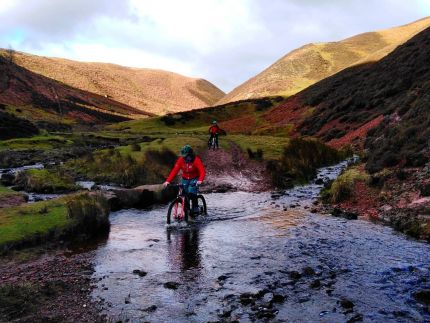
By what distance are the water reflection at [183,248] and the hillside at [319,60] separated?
4767 inches

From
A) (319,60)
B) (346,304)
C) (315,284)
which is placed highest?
(319,60)

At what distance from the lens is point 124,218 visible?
21.2m

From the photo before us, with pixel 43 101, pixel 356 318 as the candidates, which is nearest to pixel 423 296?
pixel 356 318

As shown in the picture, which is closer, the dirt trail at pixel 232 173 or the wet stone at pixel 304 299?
the wet stone at pixel 304 299

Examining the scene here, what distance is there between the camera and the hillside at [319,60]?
14700 cm

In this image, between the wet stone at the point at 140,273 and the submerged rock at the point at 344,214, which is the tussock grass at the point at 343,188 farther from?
the wet stone at the point at 140,273

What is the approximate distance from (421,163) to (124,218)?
49.8ft

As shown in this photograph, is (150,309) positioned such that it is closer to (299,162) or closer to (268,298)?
(268,298)

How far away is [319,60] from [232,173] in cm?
13939

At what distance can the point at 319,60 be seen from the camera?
538 feet

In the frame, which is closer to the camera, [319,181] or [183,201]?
[183,201]

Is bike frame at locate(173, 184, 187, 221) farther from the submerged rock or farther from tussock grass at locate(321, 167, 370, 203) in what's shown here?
tussock grass at locate(321, 167, 370, 203)

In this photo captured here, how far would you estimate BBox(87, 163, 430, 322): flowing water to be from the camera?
10.6 m

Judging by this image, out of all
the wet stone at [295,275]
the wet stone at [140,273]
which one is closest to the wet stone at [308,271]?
the wet stone at [295,275]
